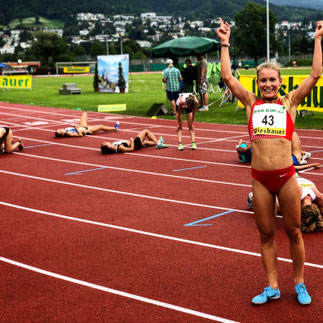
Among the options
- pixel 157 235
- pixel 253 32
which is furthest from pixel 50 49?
pixel 157 235

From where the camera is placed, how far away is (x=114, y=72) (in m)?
33.6

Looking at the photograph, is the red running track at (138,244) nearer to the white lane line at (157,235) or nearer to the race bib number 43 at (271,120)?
the white lane line at (157,235)

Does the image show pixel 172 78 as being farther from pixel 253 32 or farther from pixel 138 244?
pixel 253 32

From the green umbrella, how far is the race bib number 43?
1738 cm

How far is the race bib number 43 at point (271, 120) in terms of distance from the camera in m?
4.35

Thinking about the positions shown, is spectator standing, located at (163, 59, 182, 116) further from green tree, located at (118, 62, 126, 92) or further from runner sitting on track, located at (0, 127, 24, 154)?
green tree, located at (118, 62, 126, 92)

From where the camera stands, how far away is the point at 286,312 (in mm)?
4426

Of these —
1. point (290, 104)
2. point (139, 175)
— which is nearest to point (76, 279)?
point (290, 104)

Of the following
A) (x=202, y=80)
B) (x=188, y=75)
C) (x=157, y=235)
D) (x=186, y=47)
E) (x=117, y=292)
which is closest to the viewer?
(x=117, y=292)

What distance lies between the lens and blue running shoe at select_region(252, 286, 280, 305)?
4570 millimetres

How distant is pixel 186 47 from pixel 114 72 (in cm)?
1280

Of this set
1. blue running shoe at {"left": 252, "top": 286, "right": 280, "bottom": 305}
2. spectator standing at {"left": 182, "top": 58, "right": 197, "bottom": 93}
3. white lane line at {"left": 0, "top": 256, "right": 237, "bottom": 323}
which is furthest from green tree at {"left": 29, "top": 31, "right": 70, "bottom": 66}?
blue running shoe at {"left": 252, "top": 286, "right": 280, "bottom": 305}

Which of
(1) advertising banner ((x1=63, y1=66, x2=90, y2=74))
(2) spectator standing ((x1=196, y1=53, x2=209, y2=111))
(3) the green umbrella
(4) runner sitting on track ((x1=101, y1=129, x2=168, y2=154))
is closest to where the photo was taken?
(4) runner sitting on track ((x1=101, y1=129, x2=168, y2=154))

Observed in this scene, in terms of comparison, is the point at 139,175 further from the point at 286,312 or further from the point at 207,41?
the point at 207,41
